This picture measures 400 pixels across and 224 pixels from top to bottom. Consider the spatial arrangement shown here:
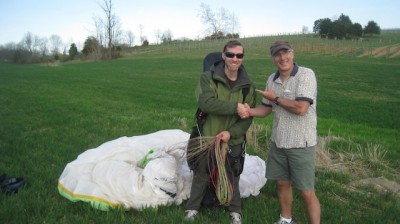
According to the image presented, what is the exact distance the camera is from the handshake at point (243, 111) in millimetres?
3885

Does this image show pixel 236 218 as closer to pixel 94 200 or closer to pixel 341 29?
pixel 94 200

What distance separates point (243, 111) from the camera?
390 centimetres

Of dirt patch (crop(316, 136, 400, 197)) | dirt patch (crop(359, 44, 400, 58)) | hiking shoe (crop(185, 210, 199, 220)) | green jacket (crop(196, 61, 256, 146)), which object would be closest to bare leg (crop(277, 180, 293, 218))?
green jacket (crop(196, 61, 256, 146))

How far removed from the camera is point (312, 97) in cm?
353

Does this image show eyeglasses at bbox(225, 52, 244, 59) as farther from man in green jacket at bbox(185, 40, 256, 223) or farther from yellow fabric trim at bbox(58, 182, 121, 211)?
yellow fabric trim at bbox(58, 182, 121, 211)

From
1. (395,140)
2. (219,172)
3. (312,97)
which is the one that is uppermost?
(312,97)

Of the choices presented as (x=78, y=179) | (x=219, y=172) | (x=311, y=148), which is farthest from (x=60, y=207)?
(x=311, y=148)

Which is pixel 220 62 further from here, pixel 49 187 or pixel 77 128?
pixel 77 128

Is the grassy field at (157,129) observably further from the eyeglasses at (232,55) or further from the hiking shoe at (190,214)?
the eyeglasses at (232,55)

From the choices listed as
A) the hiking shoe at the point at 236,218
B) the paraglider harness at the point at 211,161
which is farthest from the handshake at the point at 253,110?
the hiking shoe at the point at 236,218

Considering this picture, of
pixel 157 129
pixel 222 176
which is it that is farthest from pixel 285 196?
pixel 157 129

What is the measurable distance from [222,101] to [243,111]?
236 mm

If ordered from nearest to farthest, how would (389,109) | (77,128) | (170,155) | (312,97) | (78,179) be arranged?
(312,97), (78,179), (170,155), (77,128), (389,109)

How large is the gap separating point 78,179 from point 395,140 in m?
7.66
